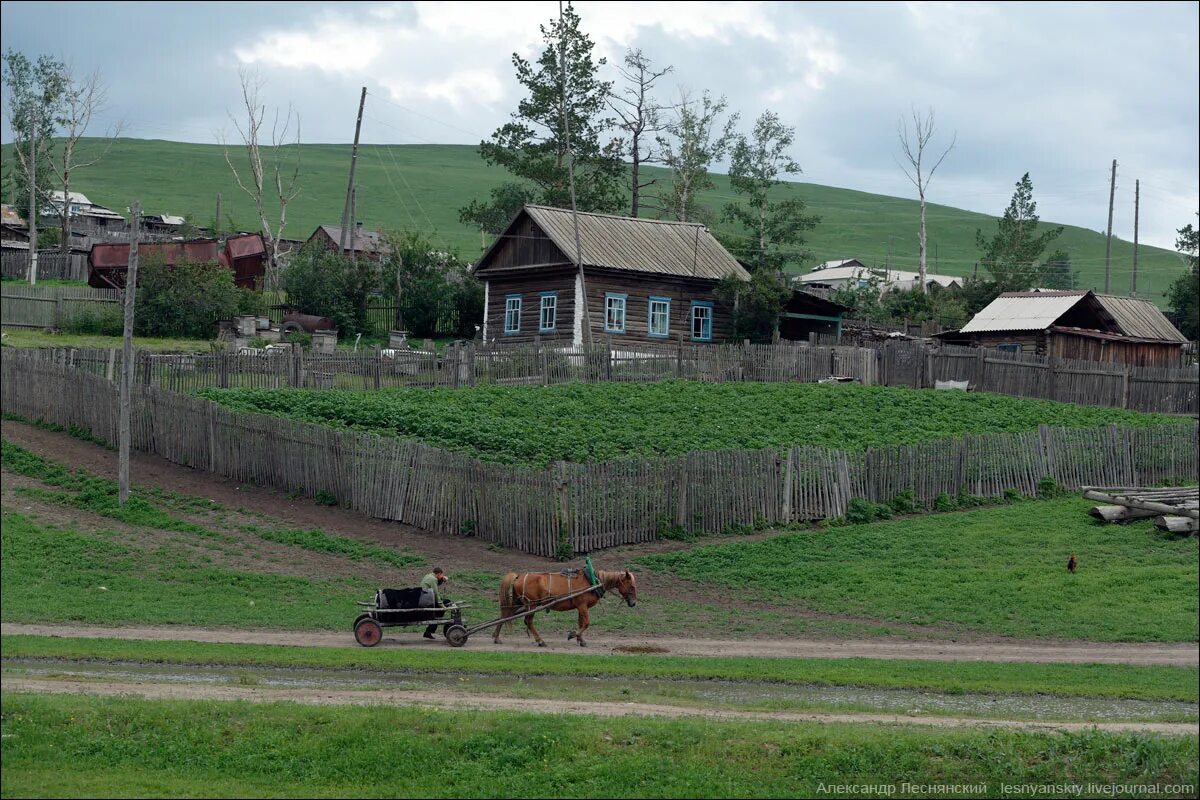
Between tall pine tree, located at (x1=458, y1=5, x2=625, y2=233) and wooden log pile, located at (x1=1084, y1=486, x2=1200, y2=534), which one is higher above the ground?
tall pine tree, located at (x1=458, y1=5, x2=625, y2=233)

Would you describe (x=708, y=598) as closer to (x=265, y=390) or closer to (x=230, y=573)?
(x=230, y=573)

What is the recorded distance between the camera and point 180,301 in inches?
2037

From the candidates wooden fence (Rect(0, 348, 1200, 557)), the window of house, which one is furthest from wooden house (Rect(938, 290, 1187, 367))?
wooden fence (Rect(0, 348, 1200, 557))

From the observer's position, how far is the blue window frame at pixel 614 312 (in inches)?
2074

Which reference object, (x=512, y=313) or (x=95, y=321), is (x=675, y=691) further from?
(x=95, y=321)

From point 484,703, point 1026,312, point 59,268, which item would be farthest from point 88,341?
point 1026,312

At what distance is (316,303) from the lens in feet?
190

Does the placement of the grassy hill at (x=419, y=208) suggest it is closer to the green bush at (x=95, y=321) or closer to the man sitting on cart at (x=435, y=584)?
the green bush at (x=95, y=321)

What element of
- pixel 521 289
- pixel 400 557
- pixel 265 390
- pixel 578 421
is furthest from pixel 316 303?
pixel 400 557

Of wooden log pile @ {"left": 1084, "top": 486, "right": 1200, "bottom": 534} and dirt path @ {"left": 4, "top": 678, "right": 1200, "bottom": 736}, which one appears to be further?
wooden log pile @ {"left": 1084, "top": 486, "right": 1200, "bottom": 534}

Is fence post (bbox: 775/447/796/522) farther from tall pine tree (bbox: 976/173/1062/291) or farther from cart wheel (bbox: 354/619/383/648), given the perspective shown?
tall pine tree (bbox: 976/173/1062/291)

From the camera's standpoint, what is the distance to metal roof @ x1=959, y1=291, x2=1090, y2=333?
52.5m

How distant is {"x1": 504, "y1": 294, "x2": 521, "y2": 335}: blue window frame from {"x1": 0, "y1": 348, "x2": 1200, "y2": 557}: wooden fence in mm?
22319

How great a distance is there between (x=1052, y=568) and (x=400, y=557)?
46.1 feet
